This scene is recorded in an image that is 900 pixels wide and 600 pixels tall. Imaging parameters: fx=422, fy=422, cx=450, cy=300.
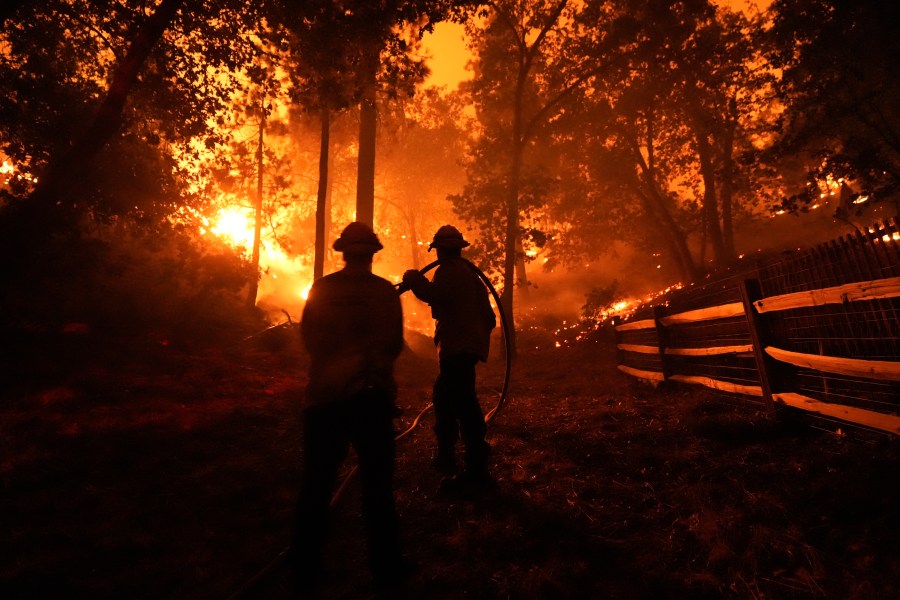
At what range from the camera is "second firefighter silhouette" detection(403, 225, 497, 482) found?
13.6 feet

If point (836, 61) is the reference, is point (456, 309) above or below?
below

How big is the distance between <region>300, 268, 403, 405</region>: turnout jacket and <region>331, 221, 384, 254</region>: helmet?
0.20 meters

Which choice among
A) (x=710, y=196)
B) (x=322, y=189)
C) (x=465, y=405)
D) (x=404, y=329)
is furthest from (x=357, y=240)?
(x=710, y=196)

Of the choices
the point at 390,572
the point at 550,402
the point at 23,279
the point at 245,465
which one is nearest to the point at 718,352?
the point at 550,402

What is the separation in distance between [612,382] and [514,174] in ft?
31.6

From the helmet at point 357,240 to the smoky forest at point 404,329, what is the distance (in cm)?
54

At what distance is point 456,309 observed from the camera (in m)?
4.30

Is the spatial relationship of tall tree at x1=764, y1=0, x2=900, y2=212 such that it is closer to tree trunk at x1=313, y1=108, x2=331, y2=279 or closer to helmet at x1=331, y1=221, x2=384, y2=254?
tree trunk at x1=313, y1=108, x2=331, y2=279

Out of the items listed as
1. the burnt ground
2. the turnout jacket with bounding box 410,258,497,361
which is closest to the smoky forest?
the burnt ground

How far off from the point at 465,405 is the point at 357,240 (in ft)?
6.33

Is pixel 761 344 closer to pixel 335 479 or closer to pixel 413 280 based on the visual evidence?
pixel 413 280

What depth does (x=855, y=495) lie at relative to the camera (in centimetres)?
287

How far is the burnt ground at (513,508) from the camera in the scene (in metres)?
2.66

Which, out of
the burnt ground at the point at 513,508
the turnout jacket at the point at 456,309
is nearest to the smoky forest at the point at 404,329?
the burnt ground at the point at 513,508
